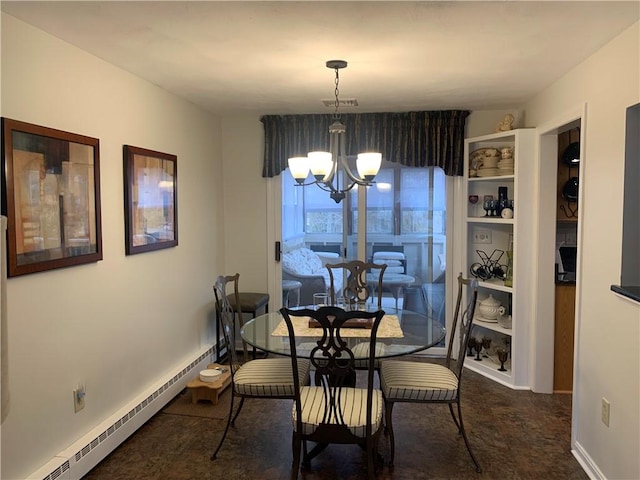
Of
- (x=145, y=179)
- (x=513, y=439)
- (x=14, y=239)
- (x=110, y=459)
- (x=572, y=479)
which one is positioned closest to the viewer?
(x=14, y=239)

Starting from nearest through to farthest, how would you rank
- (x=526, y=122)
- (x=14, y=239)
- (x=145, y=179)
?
1. (x=14, y=239)
2. (x=145, y=179)
3. (x=526, y=122)

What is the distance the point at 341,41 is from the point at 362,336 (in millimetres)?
1578

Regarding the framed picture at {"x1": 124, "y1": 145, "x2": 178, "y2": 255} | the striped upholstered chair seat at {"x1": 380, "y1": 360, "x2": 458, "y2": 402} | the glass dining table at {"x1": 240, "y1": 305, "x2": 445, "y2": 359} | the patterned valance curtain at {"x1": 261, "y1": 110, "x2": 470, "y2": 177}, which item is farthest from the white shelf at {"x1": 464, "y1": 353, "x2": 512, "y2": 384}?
the framed picture at {"x1": 124, "y1": 145, "x2": 178, "y2": 255}

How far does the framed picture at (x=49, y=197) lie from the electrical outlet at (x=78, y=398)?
681mm

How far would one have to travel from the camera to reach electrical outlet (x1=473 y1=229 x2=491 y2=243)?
4408 mm

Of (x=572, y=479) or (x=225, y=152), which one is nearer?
(x=572, y=479)

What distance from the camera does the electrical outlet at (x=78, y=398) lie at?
102 inches

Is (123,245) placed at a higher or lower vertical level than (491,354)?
higher

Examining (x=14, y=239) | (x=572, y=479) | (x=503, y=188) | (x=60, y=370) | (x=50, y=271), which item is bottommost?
(x=572, y=479)

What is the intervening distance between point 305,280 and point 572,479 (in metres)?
2.85

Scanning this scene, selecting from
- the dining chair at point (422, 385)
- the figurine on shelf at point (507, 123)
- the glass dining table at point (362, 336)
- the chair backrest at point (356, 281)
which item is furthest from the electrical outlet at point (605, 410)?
the figurine on shelf at point (507, 123)

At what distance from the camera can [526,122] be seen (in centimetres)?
405

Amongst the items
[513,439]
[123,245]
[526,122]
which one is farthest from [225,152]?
[513,439]

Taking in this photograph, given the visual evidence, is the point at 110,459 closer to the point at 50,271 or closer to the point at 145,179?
the point at 50,271
